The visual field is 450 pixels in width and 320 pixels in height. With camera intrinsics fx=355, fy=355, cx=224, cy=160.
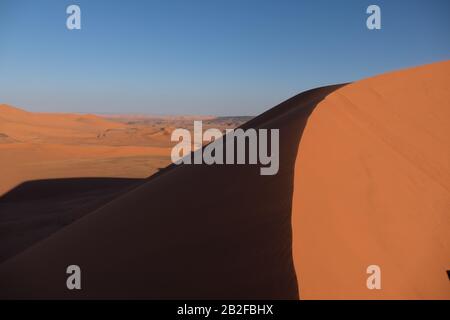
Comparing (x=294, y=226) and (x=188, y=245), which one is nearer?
(x=294, y=226)

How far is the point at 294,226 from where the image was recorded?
393cm

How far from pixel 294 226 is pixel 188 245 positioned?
1.33 meters

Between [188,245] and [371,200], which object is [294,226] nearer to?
[371,200]

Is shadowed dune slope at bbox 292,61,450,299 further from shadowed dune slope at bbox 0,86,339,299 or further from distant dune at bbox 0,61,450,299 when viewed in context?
shadowed dune slope at bbox 0,86,339,299

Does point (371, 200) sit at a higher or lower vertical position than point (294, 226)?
higher

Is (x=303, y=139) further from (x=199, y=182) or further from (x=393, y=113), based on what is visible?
(x=393, y=113)

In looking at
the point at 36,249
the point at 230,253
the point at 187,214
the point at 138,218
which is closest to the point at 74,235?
the point at 36,249

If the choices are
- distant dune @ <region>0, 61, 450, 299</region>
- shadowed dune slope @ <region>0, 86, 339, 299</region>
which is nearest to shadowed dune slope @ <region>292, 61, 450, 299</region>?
distant dune @ <region>0, 61, 450, 299</region>

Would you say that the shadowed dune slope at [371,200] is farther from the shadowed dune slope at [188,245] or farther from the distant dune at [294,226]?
the shadowed dune slope at [188,245]

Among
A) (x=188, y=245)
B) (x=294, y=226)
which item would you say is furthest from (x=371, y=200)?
(x=188, y=245)

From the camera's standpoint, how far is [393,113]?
6.27m

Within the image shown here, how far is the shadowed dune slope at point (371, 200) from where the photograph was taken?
3652 millimetres

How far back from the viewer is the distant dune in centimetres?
372

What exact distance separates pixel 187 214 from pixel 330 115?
8.98ft
